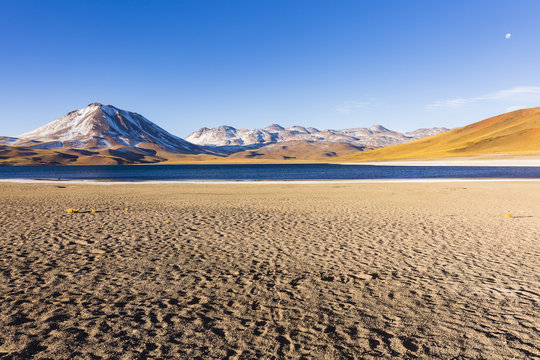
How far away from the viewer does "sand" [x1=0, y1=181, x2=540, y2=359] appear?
556 centimetres

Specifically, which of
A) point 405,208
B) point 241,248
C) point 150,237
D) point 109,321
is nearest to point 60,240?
point 150,237

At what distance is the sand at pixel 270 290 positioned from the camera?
5.56 meters

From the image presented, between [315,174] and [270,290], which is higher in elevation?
[315,174]

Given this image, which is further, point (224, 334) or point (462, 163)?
point (462, 163)

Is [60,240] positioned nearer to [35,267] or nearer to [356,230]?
[35,267]

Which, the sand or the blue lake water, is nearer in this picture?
the sand

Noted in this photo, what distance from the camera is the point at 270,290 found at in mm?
7910

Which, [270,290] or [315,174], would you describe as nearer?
[270,290]

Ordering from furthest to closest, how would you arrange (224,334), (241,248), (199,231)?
(199,231), (241,248), (224,334)

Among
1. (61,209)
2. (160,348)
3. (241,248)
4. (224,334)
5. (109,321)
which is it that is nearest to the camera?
(160,348)

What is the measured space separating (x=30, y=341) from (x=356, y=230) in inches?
465

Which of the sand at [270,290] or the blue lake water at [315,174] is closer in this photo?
the sand at [270,290]

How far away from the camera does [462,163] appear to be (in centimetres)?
12194

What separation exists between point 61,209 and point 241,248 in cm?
1476
